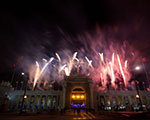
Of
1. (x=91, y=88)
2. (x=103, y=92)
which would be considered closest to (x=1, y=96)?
(x=91, y=88)

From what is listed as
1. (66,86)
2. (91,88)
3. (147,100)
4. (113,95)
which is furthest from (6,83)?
(147,100)

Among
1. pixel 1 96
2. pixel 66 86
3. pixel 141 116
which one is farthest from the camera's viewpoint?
pixel 66 86

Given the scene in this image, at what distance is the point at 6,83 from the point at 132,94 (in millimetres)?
64462

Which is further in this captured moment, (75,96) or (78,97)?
(75,96)

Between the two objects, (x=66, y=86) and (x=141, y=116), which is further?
(x=66, y=86)

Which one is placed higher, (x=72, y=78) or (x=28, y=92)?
(x=72, y=78)

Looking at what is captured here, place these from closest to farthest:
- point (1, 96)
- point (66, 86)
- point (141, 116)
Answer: point (141, 116)
point (1, 96)
point (66, 86)

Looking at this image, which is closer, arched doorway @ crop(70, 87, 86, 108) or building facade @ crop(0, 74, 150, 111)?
building facade @ crop(0, 74, 150, 111)

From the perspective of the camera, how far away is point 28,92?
53062 mm

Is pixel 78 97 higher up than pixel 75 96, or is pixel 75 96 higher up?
pixel 75 96

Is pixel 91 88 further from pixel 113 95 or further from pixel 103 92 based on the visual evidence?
pixel 113 95

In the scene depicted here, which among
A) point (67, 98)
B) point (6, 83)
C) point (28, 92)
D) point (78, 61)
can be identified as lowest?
point (67, 98)

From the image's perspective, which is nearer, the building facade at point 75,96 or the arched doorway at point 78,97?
the building facade at point 75,96

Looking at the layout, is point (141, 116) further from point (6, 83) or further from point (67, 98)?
point (6, 83)
